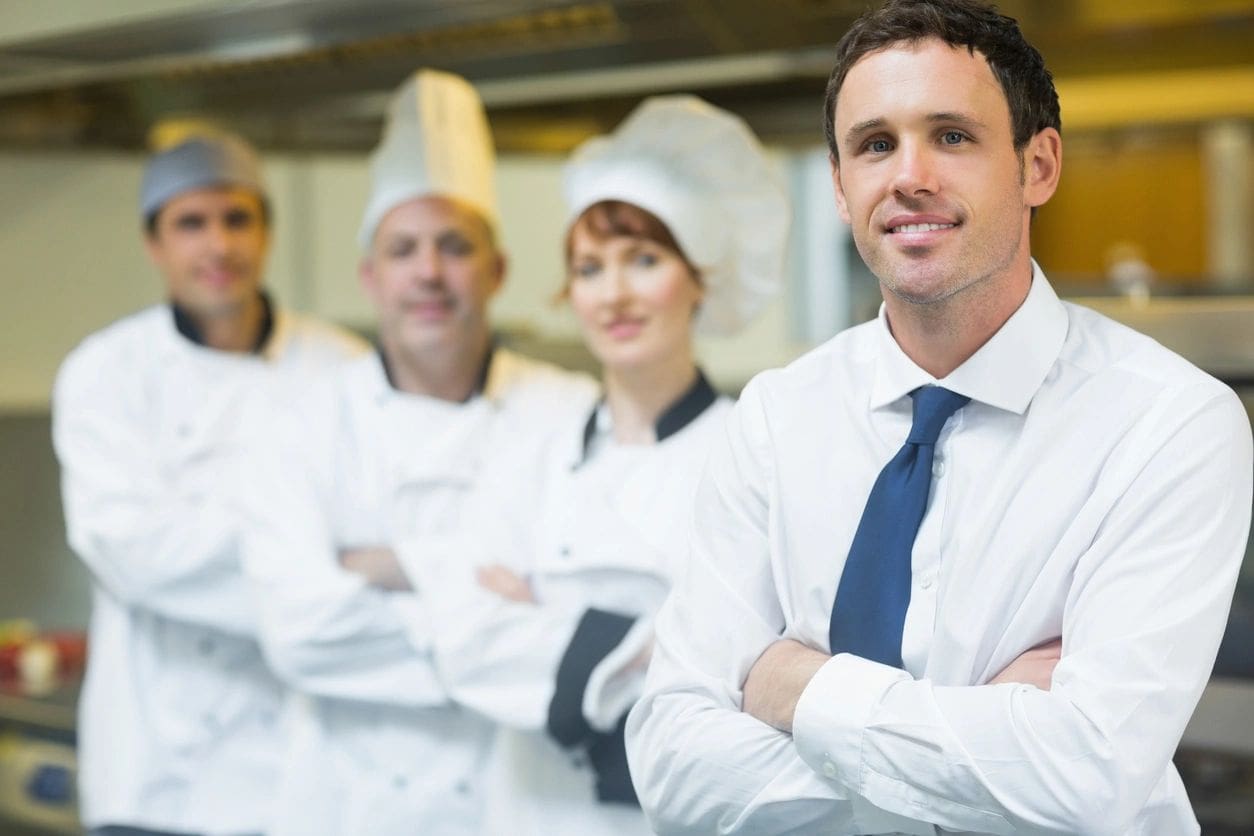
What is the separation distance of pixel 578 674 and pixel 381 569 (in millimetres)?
396

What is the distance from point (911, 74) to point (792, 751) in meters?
0.53

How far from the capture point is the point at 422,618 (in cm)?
176

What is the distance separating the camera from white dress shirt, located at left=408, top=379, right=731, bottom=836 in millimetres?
1584

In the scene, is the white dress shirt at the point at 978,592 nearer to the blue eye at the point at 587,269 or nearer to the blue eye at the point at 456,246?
the blue eye at the point at 587,269

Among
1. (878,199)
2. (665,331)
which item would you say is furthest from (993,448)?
(665,331)

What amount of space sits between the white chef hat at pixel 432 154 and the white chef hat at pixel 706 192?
0.29 m

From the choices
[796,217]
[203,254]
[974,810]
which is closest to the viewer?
[974,810]

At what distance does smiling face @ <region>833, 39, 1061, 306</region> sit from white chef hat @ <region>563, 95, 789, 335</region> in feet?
1.81

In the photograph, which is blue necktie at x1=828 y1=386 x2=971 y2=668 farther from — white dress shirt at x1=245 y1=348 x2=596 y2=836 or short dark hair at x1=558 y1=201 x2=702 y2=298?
white dress shirt at x1=245 y1=348 x2=596 y2=836

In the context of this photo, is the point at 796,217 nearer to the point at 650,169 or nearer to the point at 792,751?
the point at 650,169

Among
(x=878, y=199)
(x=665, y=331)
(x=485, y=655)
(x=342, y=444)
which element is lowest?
(x=485, y=655)

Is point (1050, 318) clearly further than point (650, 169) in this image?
No

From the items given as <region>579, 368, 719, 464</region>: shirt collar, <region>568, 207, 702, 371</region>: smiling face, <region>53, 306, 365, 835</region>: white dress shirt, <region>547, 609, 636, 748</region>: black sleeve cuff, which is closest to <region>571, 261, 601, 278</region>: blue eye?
<region>568, 207, 702, 371</region>: smiling face

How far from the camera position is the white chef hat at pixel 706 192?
64.7 inches
